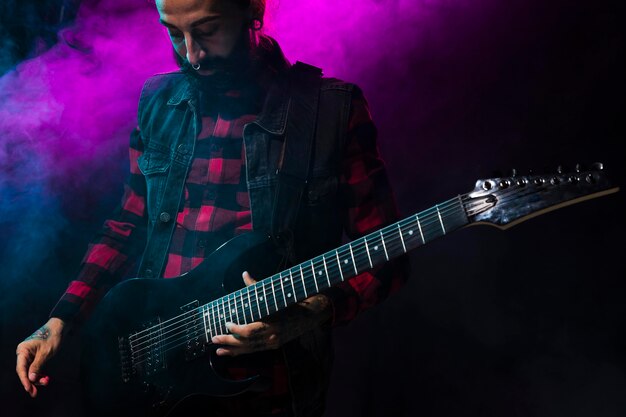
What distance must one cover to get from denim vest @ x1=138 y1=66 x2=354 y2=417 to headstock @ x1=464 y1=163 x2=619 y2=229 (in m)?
0.50

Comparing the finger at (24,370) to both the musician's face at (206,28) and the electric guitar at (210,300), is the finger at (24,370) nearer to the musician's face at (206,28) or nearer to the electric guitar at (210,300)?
the electric guitar at (210,300)

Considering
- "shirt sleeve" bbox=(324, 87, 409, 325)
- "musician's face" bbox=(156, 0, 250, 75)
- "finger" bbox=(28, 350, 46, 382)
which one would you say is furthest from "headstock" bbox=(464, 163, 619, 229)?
"finger" bbox=(28, 350, 46, 382)

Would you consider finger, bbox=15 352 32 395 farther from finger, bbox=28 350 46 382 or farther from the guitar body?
the guitar body

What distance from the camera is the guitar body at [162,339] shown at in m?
1.56

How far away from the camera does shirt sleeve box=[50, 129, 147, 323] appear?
6.07 ft

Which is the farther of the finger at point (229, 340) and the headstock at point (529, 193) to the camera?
the finger at point (229, 340)

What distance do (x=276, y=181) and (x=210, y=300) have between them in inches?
15.0

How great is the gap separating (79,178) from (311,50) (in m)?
1.12

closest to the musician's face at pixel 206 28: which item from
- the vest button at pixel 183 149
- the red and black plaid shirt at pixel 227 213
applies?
the red and black plaid shirt at pixel 227 213

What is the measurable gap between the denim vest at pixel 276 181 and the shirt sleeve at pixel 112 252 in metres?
Answer: 0.11

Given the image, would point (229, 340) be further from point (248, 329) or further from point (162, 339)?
point (162, 339)

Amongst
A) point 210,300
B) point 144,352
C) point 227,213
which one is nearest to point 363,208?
point 227,213

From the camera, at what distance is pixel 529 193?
4.18 ft

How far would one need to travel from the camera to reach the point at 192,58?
5.76ft
